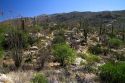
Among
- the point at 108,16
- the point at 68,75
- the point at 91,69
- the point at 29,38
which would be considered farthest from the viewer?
the point at 108,16

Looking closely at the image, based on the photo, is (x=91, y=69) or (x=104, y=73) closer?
(x=104, y=73)

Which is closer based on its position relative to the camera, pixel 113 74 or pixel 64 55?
pixel 113 74

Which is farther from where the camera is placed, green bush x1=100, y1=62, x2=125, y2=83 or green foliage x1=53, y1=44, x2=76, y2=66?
green foliage x1=53, y1=44, x2=76, y2=66

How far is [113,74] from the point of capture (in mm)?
14266

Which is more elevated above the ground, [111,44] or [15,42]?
[15,42]

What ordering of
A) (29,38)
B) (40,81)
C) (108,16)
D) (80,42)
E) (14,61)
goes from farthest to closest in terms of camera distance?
1. (108,16)
2. (80,42)
3. (29,38)
4. (14,61)
5. (40,81)

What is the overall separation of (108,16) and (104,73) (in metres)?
93.2

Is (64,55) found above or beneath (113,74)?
above

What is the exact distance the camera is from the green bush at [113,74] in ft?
46.0

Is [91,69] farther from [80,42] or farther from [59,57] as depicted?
[80,42]

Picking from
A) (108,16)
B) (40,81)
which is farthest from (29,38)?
(108,16)

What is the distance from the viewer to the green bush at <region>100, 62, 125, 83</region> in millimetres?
14016

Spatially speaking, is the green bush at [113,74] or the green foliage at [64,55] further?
the green foliage at [64,55]

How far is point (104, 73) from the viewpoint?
1485cm
